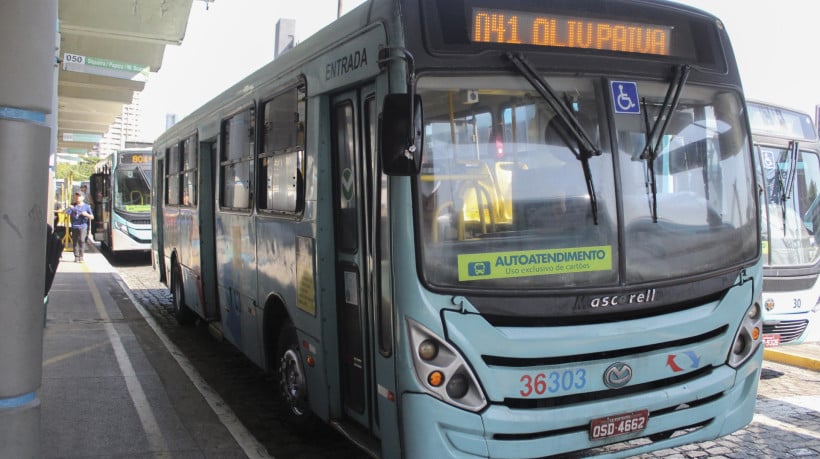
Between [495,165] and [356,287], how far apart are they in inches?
46.1

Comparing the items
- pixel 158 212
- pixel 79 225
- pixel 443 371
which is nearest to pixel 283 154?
pixel 443 371

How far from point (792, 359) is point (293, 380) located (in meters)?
5.89

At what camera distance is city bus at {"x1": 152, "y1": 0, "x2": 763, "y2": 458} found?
3.40 metres

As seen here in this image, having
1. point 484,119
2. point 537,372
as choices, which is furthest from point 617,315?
point 484,119

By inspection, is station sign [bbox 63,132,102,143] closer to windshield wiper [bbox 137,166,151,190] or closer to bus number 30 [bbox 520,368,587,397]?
windshield wiper [bbox 137,166,151,190]

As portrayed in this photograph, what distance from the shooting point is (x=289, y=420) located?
5656mm

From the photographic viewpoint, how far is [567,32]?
3764 millimetres

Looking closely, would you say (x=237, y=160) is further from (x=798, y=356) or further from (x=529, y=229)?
(x=798, y=356)

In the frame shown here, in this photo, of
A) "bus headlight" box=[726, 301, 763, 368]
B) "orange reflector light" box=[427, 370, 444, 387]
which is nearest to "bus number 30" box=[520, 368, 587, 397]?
"orange reflector light" box=[427, 370, 444, 387]

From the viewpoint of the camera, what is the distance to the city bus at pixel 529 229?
340 cm

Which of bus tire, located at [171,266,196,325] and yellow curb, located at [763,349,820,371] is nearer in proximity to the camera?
yellow curb, located at [763,349,820,371]

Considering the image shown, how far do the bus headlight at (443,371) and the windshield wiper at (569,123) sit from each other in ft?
3.56

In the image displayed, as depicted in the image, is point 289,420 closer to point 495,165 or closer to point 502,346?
point 502,346

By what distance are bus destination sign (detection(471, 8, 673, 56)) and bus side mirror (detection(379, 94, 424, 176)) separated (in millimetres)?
631
